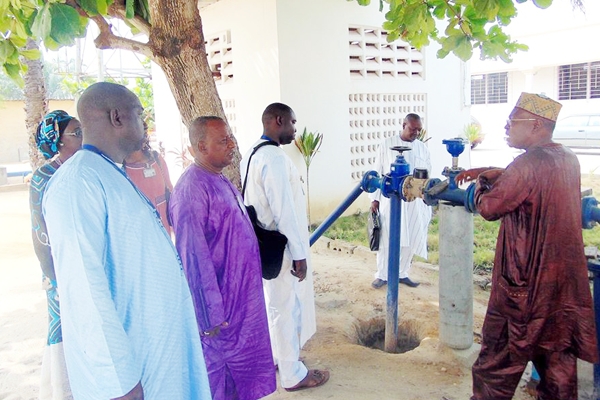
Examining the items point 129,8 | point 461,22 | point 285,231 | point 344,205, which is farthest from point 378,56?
point 285,231

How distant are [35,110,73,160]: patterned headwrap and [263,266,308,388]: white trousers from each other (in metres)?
1.49

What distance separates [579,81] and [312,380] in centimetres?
1965

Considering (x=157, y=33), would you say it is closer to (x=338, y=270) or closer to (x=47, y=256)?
(x=47, y=256)

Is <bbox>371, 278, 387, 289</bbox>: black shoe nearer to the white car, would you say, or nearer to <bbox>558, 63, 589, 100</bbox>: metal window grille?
the white car

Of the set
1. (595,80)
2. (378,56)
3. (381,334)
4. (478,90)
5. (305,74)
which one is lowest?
(381,334)

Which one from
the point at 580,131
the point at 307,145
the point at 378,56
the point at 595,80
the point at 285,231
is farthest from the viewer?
the point at 595,80

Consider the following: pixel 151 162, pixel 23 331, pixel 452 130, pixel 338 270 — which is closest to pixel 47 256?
pixel 151 162

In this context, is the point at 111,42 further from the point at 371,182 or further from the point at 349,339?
the point at 349,339

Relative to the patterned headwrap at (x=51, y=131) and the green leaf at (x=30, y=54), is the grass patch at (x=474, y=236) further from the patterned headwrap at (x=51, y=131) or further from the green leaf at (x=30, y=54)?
the green leaf at (x=30, y=54)

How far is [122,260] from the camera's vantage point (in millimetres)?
1646

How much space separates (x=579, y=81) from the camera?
18922 mm

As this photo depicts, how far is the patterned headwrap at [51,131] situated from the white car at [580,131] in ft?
55.3

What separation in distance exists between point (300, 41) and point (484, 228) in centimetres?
393

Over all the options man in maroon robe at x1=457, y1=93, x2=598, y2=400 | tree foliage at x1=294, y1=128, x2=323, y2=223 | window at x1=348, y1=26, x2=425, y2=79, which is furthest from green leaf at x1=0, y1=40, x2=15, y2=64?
window at x1=348, y1=26, x2=425, y2=79
